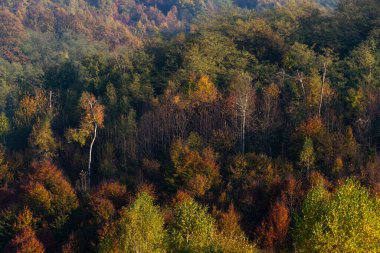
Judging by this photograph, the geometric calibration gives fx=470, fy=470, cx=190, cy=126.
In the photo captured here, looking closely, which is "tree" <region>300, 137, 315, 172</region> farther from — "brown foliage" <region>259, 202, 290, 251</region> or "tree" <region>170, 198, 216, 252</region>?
"tree" <region>170, 198, 216, 252</region>

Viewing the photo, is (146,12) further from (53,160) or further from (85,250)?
(85,250)

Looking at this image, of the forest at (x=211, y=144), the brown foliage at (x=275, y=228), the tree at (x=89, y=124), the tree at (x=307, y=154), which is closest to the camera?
the forest at (x=211, y=144)

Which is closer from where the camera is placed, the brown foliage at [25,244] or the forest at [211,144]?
the forest at [211,144]

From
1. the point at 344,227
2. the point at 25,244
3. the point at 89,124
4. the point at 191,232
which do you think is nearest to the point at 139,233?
the point at 191,232

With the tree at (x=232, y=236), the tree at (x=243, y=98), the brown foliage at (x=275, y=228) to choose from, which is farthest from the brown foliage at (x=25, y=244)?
the tree at (x=243, y=98)

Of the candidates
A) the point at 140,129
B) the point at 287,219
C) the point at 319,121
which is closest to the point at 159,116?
the point at 140,129

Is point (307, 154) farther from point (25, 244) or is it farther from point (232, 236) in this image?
point (25, 244)

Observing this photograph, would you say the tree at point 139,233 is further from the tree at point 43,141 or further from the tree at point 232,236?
the tree at point 43,141
